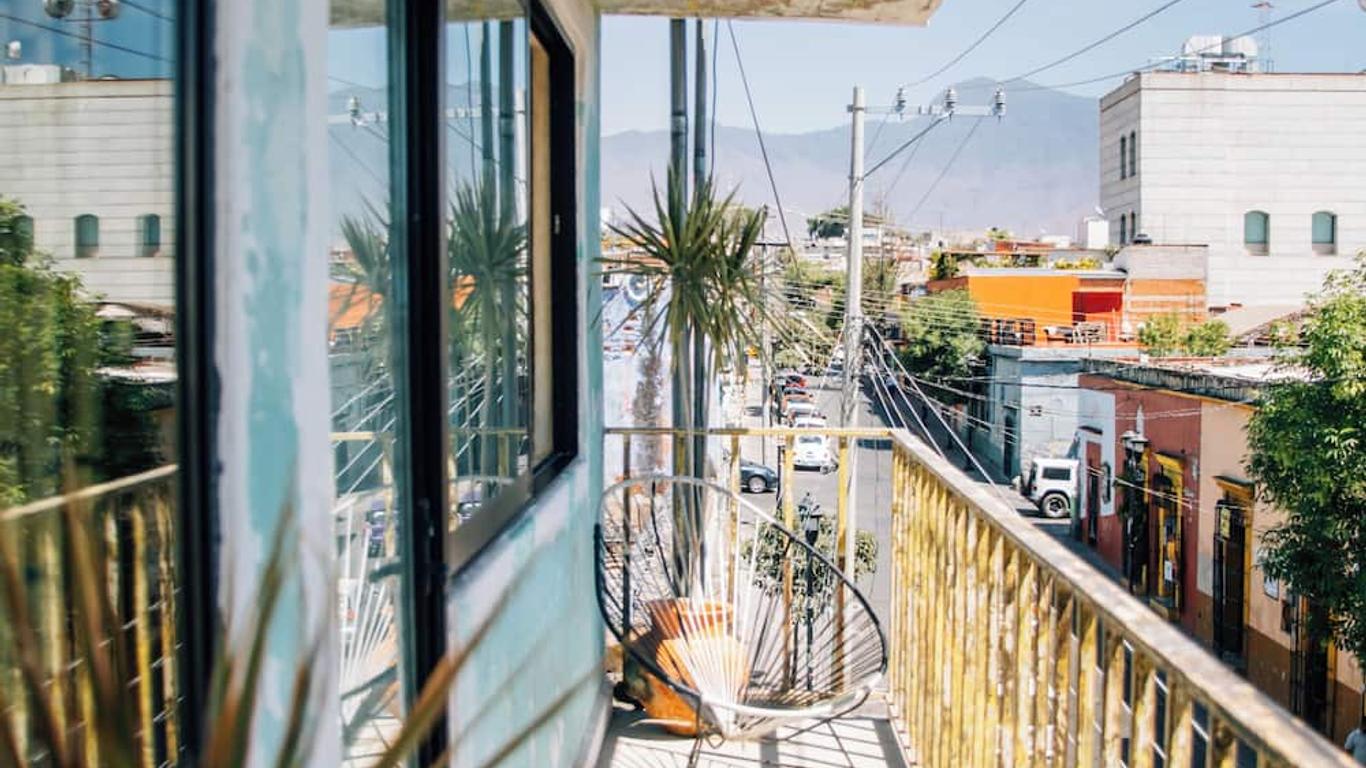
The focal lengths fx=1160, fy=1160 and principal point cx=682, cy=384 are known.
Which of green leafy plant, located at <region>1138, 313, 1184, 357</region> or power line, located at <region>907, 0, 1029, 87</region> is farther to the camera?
green leafy plant, located at <region>1138, 313, 1184, 357</region>

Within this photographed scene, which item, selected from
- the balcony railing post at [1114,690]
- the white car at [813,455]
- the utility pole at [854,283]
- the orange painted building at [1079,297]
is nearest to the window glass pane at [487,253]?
the balcony railing post at [1114,690]

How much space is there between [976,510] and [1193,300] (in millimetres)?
26052

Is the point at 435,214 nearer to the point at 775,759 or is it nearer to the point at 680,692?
→ the point at 680,692

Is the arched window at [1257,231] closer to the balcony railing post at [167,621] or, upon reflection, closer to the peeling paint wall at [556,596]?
the peeling paint wall at [556,596]

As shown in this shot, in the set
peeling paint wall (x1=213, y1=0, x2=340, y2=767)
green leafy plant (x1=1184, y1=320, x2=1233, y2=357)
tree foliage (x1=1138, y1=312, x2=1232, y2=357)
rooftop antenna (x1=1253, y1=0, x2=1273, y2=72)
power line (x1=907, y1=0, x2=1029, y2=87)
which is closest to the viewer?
peeling paint wall (x1=213, y1=0, x2=340, y2=767)

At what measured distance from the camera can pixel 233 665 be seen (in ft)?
1.89

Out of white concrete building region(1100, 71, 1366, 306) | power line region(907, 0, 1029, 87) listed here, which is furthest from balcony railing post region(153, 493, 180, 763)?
white concrete building region(1100, 71, 1366, 306)

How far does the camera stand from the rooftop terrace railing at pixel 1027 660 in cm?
98

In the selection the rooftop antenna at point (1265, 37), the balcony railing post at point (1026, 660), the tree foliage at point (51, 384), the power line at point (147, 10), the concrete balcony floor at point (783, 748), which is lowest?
the concrete balcony floor at point (783, 748)

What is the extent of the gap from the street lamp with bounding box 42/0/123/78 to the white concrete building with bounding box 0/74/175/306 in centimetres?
2

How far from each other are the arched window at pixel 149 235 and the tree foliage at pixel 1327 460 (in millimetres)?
Answer: 11504

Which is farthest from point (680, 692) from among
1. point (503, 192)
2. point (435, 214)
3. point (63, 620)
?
point (63, 620)

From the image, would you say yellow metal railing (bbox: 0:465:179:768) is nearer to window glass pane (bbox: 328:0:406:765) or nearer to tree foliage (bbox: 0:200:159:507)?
tree foliage (bbox: 0:200:159:507)

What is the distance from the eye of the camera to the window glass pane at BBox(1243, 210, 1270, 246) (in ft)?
120
